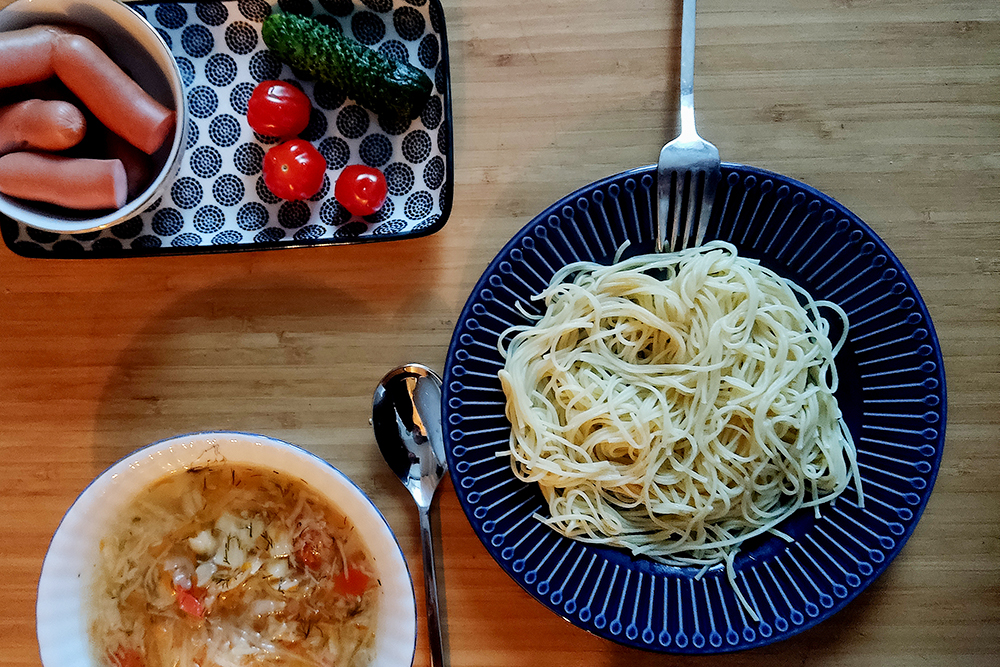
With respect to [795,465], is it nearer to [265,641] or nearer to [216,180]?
[265,641]

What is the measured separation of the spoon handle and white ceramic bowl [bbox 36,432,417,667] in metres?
0.16

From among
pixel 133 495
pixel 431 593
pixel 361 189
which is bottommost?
pixel 431 593

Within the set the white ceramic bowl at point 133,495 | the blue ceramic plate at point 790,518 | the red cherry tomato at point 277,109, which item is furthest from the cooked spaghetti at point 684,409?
the red cherry tomato at point 277,109

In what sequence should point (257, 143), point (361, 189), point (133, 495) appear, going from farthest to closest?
point (257, 143), point (361, 189), point (133, 495)

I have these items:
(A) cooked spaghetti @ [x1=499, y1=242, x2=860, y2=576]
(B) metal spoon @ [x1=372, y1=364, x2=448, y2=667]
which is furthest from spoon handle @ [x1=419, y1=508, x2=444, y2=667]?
(A) cooked spaghetti @ [x1=499, y1=242, x2=860, y2=576]

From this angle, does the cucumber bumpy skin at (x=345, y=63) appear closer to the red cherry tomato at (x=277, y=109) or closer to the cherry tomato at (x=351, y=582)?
the red cherry tomato at (x=277, y=109)

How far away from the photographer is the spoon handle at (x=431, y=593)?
1.65 metres

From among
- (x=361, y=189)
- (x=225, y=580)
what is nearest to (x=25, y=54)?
(x=361, y=189)

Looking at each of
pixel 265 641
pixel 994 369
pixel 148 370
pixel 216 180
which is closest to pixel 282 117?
pixel 216 180

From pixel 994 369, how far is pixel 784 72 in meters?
0.84

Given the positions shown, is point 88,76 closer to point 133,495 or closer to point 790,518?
point 133,495

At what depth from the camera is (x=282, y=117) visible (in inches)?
66.2

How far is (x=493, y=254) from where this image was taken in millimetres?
1737

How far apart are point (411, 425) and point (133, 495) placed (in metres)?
0.60
